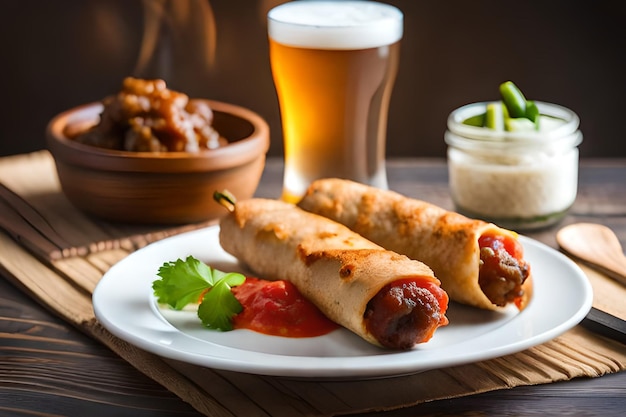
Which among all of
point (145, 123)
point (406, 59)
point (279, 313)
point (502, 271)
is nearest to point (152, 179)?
point (145, 123)

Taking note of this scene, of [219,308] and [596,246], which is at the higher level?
[219,308]

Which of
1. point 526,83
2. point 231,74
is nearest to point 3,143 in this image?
point 231,74

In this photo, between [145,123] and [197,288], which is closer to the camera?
[197,288]

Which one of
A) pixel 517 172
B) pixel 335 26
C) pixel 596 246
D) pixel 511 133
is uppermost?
pixel 335 26

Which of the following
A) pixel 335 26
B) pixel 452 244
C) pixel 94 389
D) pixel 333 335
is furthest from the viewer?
pixel 335 26

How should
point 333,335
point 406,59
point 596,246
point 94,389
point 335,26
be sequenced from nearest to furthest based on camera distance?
1. point 94,389
2. point 333,335
3. point 596,246
4. point 335,26
5. point 406,59

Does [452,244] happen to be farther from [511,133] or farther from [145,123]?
[145,123]
